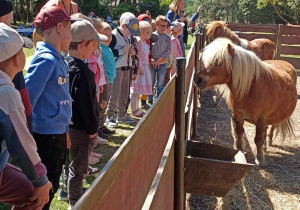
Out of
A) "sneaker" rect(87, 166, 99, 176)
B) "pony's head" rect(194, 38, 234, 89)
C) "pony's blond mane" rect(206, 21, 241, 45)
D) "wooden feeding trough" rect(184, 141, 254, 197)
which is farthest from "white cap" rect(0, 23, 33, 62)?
"pony's blond mane" rect(206, 21, 241, 45)

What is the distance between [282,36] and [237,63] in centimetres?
1113

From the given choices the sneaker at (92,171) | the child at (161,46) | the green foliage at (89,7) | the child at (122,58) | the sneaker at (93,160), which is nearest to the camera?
the sneaker at (92,171)

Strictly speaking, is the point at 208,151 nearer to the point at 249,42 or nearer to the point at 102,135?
the point at 102,135

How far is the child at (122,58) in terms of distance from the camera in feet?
17.3

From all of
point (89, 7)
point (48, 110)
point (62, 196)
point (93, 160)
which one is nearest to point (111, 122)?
point (93, 160)

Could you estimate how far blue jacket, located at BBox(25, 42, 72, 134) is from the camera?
2.30 m

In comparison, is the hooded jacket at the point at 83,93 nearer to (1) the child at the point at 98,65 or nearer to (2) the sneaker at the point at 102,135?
(1) the child at the point at 98,65

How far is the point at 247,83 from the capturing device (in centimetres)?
445

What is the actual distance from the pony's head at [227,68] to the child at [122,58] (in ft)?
4.50

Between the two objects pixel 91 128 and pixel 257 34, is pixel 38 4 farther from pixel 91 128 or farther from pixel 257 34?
pixel 91 128

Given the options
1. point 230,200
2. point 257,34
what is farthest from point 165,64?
point 257,34

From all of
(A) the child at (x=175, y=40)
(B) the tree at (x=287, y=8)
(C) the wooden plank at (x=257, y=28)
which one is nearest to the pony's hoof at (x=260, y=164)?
(A) the child at (x=175, y=40)

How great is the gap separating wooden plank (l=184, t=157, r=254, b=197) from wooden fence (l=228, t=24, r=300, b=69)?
40.6ft

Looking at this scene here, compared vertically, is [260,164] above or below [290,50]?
below
